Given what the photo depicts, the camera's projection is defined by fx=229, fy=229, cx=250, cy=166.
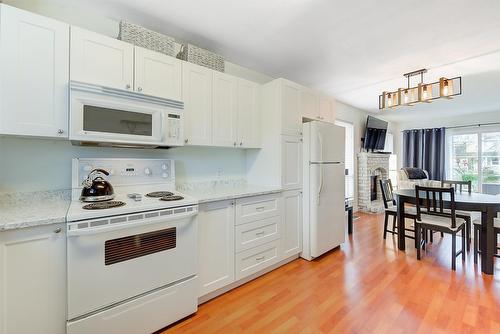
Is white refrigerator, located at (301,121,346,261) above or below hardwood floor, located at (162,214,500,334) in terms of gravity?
above

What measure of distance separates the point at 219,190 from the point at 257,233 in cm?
61

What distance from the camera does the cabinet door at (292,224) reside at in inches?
108

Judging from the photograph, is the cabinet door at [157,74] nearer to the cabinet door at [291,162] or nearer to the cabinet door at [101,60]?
the cabinet door at [101,60]

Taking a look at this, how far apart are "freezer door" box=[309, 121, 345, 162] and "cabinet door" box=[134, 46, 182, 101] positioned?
1623mm

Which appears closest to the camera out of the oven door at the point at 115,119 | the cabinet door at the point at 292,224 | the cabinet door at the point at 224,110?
the oven door at the point at 115,119

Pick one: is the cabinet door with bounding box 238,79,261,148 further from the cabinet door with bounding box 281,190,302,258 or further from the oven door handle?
the oven door handle

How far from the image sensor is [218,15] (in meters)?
2.10

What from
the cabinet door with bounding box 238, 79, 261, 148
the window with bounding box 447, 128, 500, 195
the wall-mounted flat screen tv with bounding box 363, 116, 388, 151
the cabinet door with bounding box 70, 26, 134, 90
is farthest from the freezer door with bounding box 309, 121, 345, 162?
the window with bounding box 447, 128, 500, 195

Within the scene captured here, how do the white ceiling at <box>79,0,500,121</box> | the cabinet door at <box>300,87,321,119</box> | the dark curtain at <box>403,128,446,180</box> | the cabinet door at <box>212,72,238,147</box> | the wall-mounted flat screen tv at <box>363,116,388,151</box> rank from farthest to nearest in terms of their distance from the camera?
the dark curtain at <box>403,128,446,180</box> → the wall-mounted flat screen tv at <box>363,116,388,151</box> → the cabinet door at <box>300,87,321,119</box> → the cabinet door at <box>212,72,238,147</box> → the white ceiling at <box>79,0,500,121</box>

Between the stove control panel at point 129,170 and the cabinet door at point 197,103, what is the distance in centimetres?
37

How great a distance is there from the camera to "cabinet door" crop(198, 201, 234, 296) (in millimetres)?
2010

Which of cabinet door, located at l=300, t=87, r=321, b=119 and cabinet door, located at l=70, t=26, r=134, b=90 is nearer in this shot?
cabinet door, located at l=70, t=26, r=134, b=90

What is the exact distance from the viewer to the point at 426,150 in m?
6.59

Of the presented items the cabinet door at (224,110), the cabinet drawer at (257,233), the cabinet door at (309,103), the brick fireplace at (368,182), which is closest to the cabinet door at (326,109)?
the cabinet door at (309,103)
